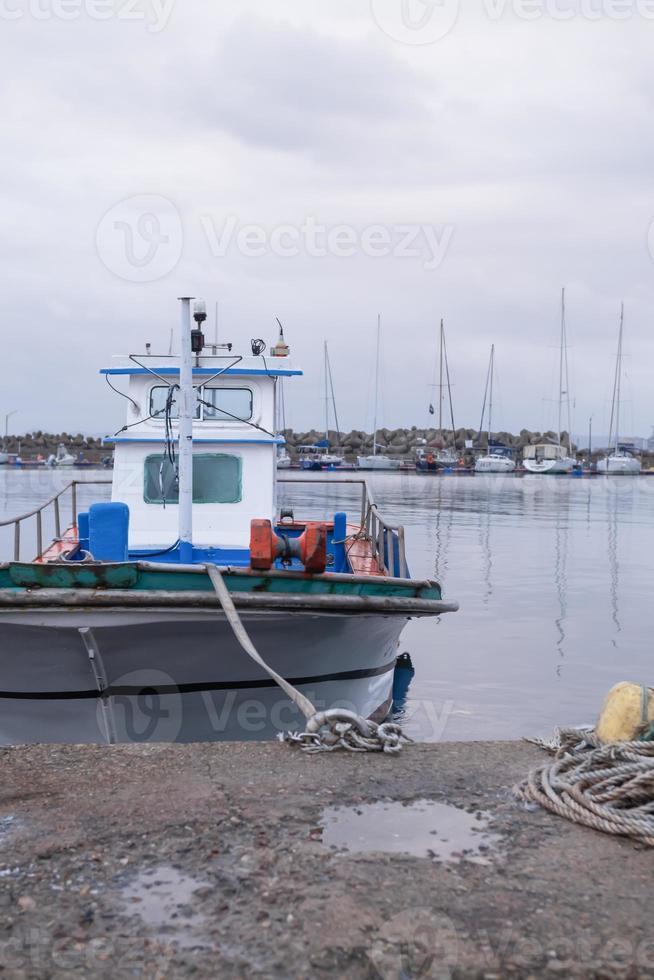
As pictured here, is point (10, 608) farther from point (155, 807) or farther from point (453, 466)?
point (453, 466)

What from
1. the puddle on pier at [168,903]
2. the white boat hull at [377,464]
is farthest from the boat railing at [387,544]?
the white boat hull at [377,464]

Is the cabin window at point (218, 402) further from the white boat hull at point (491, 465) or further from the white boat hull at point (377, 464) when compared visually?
the white boat hull at point (377, 464)

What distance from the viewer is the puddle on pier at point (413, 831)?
3.55m

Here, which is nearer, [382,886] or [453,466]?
[382,886]

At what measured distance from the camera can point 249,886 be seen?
Answer: 3240 mm

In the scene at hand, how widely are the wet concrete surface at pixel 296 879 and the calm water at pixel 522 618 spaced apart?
537 centimetres

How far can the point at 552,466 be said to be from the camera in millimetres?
79562

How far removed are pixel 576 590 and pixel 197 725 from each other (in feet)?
41.3

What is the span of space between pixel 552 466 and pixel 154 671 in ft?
248

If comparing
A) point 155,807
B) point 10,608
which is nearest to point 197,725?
point 10,608

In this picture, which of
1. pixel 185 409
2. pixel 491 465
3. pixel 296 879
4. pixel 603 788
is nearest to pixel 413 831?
pixel 296 879

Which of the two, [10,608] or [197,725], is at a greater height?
[10,608]

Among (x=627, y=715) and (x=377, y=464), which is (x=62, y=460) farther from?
(x=627, y=715)

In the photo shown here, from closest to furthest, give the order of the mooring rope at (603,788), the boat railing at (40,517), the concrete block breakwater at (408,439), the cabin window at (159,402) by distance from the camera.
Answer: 1. the mooring rope at (603,788)
2. the boat railing at (40,517)
3. the cabin window at (159,402)
4. the concrete block breakwater at (408,439)
